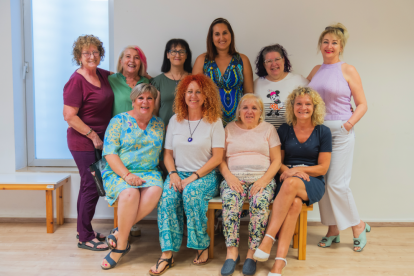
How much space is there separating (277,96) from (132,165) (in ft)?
4.40

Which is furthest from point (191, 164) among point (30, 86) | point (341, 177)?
point (30, 86)

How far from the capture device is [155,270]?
2.04m

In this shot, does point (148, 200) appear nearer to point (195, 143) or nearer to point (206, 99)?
point (195, 143)

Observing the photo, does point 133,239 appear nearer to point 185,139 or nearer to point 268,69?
point 185,139

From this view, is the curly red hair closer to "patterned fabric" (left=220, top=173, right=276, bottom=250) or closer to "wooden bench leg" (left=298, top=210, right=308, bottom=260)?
"patterned fabric" (left=220, top=173, right=276, bottom=250)

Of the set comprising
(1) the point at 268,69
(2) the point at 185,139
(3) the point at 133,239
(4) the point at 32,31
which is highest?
(4) the point at 32,31

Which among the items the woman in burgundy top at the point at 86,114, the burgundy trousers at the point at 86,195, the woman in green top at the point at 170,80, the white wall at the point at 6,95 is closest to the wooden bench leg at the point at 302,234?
the woman in green top at the point at 170,80

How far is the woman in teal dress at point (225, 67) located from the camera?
2.55 m

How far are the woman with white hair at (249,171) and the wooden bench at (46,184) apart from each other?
161 cm

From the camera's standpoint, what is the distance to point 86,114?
2.45 meters

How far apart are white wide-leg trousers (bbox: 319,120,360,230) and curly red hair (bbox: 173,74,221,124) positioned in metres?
0.92

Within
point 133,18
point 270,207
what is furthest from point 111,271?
point 133,18

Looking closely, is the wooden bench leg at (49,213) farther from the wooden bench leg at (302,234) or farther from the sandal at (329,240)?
the sandal at (329,240)

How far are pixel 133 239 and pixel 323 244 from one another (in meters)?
1.66
